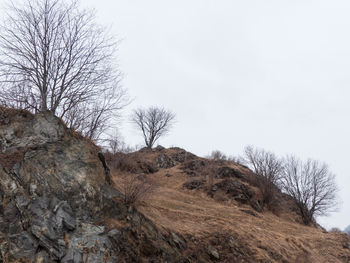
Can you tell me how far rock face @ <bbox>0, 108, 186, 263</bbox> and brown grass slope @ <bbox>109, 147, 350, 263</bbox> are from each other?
130cm

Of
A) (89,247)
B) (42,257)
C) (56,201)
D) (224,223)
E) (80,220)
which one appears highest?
(224,223)

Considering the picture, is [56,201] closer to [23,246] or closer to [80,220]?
[80,220]

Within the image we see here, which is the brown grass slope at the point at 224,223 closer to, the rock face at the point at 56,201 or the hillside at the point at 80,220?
the hillside at the point at 80,220

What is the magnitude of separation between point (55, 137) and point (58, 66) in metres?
2.81

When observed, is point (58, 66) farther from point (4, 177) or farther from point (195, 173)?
point (195, 173)

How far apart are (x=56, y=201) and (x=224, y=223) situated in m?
5.81

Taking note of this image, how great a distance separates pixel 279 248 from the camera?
8.53 meters

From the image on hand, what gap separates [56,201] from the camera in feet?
17.0

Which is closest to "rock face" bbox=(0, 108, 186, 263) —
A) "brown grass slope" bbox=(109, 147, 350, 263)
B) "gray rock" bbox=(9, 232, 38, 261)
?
"gray rock" bbox=(9, 232, 38, 261)

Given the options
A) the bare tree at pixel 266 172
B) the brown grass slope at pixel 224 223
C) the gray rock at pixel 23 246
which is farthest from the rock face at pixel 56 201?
the bare tree at pixel 266 172

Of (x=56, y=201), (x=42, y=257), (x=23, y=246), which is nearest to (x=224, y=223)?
(x=56, y=201)

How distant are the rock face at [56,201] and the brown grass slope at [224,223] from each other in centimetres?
130

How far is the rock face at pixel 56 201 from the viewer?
14.6 ft

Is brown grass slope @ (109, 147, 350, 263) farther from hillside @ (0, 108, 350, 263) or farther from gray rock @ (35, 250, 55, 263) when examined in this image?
gray rock @ (35, 250, 55, 263)
